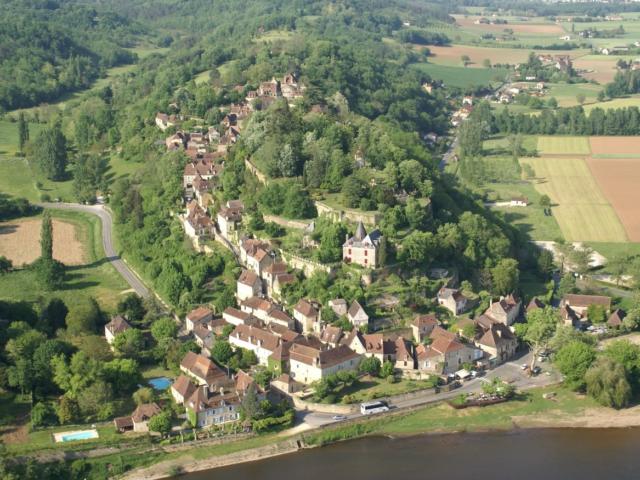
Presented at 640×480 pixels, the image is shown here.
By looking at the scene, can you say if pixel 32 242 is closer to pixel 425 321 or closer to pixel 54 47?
pixel 425 321

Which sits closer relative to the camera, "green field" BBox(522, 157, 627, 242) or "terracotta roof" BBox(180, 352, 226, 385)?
"terracotta roof" BBox(180, 352, 226, 385)

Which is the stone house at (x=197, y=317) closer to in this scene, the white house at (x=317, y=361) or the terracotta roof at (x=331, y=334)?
the white house at (x=317, y=361)

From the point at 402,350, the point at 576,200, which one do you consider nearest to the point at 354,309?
the point at 402,350

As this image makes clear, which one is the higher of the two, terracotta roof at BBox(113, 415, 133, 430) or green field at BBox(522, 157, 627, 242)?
green field at BBox(522, 157, 627, 242)

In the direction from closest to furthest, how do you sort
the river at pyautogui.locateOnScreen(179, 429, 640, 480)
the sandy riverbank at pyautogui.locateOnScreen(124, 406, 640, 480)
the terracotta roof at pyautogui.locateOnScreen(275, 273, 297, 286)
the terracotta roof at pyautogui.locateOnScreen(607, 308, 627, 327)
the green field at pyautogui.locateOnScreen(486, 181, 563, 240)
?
the river at pyautogui.locateOnScreen(179, 429, 640, 480), the sandy riverbank at pyautogui.locateOnScreen(124, 406, 640, 480), the terracotta roof at pyautogui.locateOnScreen(607, 308, 627, 327), the terracotta roof at pyautogui.locateOnScreen(275, 273, 297, 286), the green field at pyautogui.locateOnScreen(486, 181, 563, 240)

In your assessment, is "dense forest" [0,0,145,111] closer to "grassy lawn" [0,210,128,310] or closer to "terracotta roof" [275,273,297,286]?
"grassy lawn" [0,210,128,310]

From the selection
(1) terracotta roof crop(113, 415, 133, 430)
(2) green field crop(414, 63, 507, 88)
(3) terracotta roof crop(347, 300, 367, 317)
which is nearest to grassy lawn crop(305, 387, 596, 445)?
(3) terracotta roof crop(347, 300, 367, 317)

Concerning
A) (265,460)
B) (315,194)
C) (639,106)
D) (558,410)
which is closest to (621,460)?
(558,410)

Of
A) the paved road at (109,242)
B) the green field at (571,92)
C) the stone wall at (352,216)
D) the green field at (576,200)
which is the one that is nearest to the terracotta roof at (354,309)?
the stone wall at (352,216)

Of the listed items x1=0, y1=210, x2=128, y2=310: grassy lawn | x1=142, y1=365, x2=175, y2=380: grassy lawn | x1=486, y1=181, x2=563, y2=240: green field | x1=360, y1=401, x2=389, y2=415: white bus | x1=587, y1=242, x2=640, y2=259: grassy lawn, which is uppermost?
x1=587, y1=242, x2=640, y2=259: grassy lawn
